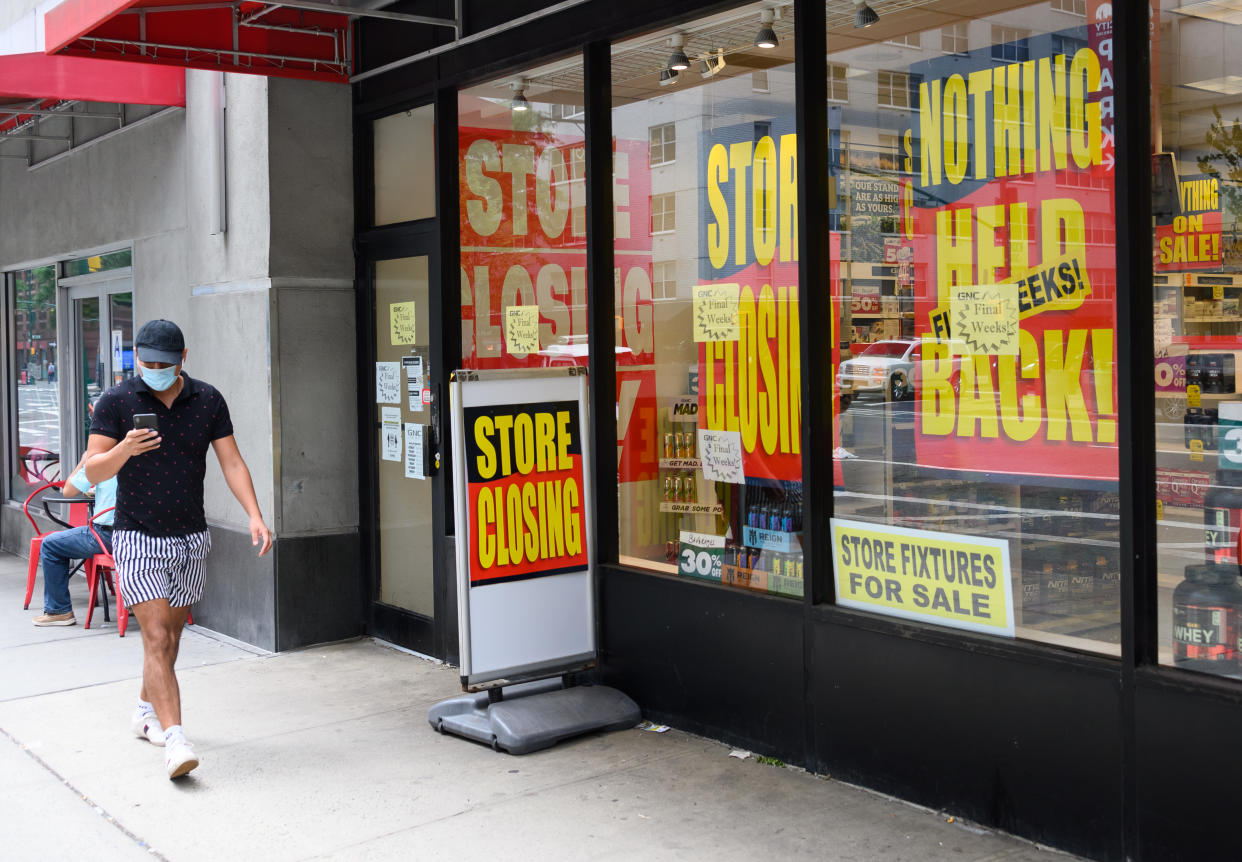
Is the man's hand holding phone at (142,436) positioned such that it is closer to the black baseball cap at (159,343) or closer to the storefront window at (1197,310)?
the black baseball cap at (159,343)

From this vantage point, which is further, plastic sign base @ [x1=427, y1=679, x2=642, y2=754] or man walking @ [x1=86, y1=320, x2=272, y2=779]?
plastic sign base @ [x1=427, y1=679, x2=642, y2=754]

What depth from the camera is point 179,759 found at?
17.3 feet

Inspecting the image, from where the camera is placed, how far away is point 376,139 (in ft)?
26.7

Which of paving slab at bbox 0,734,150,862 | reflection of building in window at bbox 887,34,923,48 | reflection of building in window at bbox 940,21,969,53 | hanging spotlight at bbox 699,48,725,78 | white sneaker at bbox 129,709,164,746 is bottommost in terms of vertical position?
paving slab at bbox 0,734,150,862

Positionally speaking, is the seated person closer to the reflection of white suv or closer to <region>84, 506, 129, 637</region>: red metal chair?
<region>84, 506, 129, 637</region>: red metal chair

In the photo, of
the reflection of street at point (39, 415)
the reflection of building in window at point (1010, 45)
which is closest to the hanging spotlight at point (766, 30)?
the reflection of building in window at point (1010, 45)

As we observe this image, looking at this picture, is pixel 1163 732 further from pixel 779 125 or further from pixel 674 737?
pixel 779 125

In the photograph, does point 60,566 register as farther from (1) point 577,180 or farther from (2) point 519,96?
(1) point 577,180

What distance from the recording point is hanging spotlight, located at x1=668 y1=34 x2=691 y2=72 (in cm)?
601

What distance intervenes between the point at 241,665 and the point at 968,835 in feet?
15.0

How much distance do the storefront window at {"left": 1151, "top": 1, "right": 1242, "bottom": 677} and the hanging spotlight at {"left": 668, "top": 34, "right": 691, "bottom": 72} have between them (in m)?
2.35

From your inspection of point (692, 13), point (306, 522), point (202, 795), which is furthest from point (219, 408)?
point (692, 13)

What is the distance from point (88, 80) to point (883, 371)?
6308mm

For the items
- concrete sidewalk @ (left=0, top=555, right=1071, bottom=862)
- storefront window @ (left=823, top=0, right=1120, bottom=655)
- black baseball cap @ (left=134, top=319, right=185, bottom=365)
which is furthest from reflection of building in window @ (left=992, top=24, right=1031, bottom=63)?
black baseball cap @ (left=134, top=319, right=185, bottom=365)
